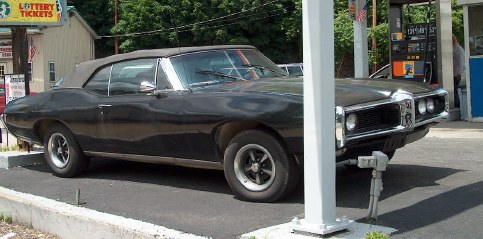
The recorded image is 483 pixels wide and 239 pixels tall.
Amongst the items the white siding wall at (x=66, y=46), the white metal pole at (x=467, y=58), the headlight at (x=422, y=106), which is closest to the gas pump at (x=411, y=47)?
the white metal pole at (x=467, y=58)

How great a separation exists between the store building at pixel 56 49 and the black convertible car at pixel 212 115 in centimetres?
2786

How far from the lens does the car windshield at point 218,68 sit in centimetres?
619

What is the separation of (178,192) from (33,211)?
56.3 inches

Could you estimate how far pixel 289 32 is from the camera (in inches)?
1489

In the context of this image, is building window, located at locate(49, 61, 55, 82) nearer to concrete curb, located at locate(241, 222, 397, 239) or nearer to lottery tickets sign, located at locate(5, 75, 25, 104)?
lottery tickets sign, located at locate(5, 75, 25, 104)

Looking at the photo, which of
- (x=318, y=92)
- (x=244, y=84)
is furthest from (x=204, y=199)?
(x=318, y=92)

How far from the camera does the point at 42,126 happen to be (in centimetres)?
748

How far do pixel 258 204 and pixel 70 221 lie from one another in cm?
170

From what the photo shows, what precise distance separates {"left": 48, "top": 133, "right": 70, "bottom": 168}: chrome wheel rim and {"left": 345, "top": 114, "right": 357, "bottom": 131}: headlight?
375 cm

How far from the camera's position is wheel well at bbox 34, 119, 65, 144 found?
7305 mm

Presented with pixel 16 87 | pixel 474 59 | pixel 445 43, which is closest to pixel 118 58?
Answer: pixel 16 87

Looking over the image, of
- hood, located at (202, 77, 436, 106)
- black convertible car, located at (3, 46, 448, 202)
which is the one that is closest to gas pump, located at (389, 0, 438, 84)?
black convertible car, located at (3, 46, 448, 202)

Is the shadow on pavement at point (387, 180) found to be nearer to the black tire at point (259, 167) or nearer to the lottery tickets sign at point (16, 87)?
the black tire at point (259, 167)

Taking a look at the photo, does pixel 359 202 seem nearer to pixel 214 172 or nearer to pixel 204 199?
pixel 204 199
